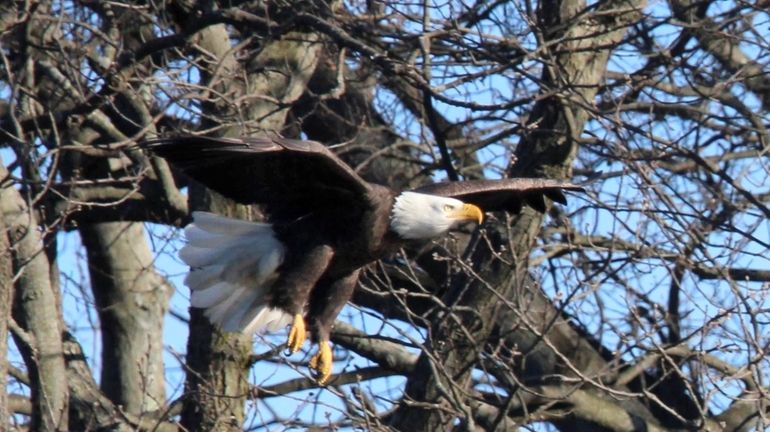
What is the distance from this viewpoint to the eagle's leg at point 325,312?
21.0 ft

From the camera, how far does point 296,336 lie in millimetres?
6273

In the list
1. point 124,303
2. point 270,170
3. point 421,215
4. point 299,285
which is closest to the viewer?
point 270,170

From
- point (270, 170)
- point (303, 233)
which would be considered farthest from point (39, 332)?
point (270, 170)

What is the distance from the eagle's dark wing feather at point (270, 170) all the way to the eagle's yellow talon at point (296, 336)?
452mm

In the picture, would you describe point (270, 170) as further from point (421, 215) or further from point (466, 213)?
point (466, 213)

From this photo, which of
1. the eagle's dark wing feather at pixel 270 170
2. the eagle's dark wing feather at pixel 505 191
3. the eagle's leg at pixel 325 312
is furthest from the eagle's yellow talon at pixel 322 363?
the eagle's dark wing feather at pixel 505 191

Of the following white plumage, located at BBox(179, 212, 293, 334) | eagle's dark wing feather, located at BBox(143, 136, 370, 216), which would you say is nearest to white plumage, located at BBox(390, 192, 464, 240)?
eagle's dark wing feather, located at BBox(143, 136, 370, 216)

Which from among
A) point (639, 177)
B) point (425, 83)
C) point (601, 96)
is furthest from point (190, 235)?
point (601, 96)

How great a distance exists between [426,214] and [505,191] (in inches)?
17.6

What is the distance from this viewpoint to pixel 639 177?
6.77 m

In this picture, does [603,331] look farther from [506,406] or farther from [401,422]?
[506,406]

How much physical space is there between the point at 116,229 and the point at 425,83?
3.52 metres

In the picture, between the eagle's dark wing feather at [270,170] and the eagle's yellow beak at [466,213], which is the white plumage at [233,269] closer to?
the eagle's dark wing feather at [270,170]

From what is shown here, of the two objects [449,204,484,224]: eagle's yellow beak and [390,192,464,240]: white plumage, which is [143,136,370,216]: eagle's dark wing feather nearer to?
[390,192,464,240]: white plumage
